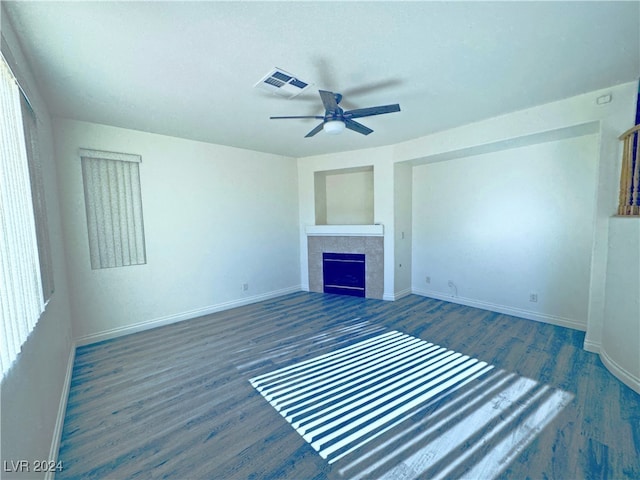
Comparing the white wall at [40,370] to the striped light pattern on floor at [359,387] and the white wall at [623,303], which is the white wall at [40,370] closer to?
the striped light pattern on floor at [359,387]

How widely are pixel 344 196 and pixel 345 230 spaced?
106 cm

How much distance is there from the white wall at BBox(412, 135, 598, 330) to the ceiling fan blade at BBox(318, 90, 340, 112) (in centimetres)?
292

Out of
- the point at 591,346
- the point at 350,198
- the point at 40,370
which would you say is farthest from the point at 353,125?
the point at 591,346

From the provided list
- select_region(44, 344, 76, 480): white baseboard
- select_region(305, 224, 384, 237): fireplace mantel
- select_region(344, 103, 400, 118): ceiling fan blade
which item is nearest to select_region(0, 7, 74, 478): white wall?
select_region(44, 344, 76, 480): white baseboard

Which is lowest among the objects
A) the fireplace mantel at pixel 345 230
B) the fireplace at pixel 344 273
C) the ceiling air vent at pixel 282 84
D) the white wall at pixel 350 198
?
the fireplace at pixel 344 273

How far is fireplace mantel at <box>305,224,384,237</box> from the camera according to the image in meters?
4.81

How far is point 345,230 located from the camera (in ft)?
16.6

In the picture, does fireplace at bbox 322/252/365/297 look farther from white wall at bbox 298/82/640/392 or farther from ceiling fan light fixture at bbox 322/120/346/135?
ceiling fan light fixture at bbox 322/120/346/135

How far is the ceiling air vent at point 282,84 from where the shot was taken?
2.24 metres

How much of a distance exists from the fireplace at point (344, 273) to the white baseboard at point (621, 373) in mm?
3166

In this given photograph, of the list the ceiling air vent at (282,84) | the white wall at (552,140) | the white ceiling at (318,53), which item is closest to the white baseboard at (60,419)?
the white ceiling at (318,53)

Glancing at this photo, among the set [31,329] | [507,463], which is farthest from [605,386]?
[31,329]

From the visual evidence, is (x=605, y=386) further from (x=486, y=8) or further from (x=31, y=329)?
(x=31, y=329)

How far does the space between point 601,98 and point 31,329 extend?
496 cm
